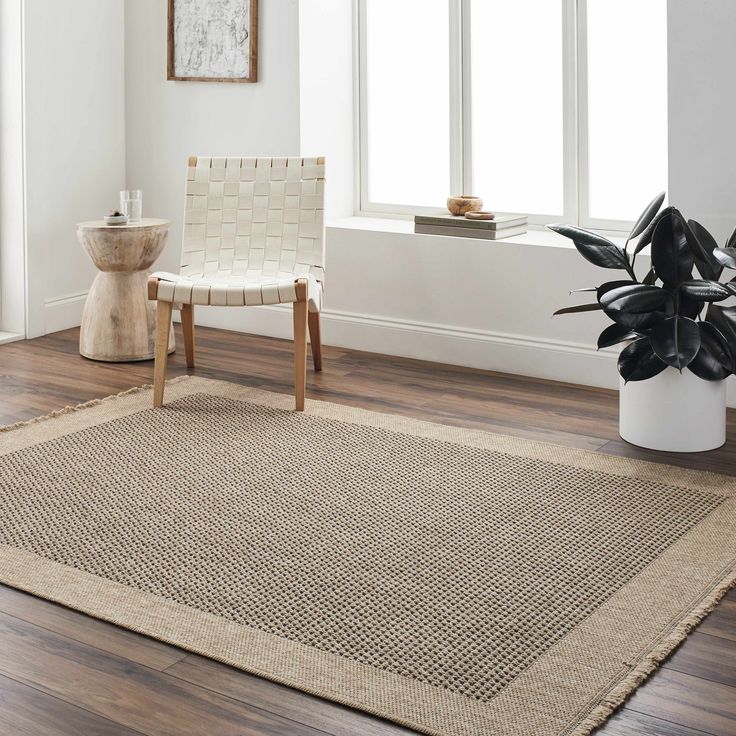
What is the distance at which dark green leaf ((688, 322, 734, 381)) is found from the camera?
10.3ft

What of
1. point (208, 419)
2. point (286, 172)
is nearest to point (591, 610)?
point (208, 419)

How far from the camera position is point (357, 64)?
4762 millimetres

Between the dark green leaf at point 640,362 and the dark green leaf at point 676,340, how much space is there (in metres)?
0.11

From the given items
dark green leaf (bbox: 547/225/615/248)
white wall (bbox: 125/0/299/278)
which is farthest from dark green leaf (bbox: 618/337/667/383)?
white wall (bbox: 125/0/299/278)

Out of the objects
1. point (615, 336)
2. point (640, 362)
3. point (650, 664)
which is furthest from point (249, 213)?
point (650, 664)

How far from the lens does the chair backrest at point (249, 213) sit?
13.5ft

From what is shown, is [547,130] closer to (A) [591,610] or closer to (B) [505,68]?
(B) [505,68]

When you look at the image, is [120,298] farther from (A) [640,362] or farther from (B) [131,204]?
(A) [640,362]

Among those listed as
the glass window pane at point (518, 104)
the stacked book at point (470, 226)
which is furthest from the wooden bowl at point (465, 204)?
the glass window pane at point (518, 104)

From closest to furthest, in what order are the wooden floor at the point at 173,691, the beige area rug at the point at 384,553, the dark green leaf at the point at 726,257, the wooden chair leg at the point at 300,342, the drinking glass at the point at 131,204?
the wooden floor at the point at 173,691 < the beige area rug at the point at 384,553 < the dark green leaf at the point at 726,257 < the wooden chair leg at the point at 300,342 < the drinking glass at the point at 131,204

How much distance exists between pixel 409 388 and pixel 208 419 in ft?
2.65

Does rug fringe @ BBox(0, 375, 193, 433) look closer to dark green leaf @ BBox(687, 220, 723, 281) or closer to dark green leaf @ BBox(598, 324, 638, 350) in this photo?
dark green leaf @ BBox(598, 324, 638, 350)

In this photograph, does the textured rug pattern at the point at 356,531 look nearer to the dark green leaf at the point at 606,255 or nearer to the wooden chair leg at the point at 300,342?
the wooden chair leg at the point at 300,342

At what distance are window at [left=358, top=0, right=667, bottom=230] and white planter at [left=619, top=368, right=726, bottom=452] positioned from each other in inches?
44.0
